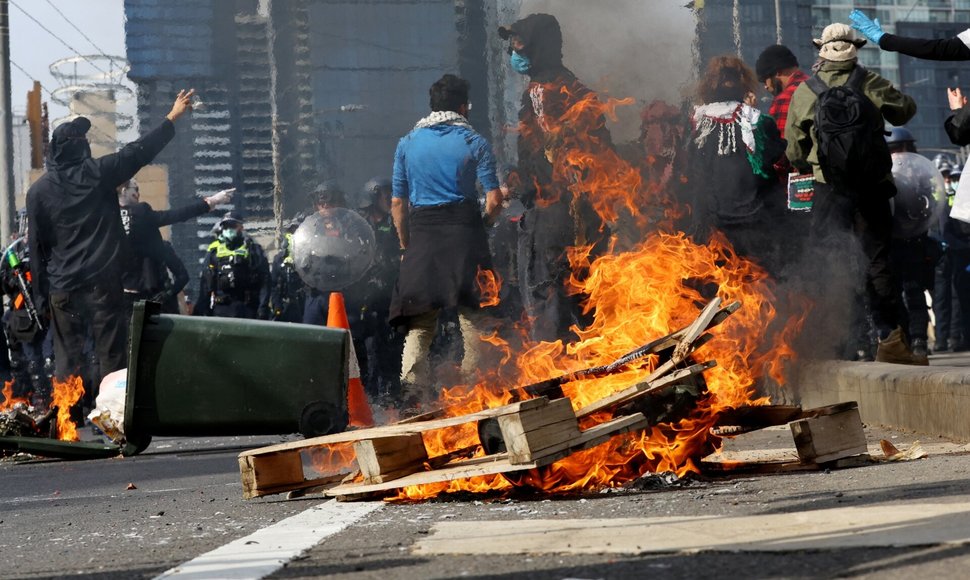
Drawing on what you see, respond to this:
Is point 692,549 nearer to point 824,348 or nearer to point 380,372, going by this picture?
point 824,348

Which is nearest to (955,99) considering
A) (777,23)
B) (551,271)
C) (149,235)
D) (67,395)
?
(551,271)

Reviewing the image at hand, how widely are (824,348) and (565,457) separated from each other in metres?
4.74

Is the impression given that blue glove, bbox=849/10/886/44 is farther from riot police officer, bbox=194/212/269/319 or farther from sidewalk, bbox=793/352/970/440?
riot police officer, bbox=194/212/269/319

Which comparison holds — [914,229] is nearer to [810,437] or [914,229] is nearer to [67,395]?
[67,395]

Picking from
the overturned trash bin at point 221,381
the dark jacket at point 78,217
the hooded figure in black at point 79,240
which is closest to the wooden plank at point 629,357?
the overturned trash bin at point 221,381

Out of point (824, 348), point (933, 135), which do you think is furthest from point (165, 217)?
point (933, 135)

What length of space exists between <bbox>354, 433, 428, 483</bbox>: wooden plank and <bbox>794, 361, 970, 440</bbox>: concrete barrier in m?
2.53

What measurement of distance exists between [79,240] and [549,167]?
12.4 ft

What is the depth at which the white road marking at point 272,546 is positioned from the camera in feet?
13.7

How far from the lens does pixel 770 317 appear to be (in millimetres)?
8727

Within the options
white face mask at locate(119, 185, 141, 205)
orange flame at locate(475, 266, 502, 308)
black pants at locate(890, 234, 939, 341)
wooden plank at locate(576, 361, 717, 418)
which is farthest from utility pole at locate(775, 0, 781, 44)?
wooden plank at locate(576, 361, 717, 418)

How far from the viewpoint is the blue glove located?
9.25m

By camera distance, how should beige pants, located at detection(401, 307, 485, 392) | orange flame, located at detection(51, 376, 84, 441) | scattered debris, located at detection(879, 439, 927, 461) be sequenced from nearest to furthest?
scattered debris, located at detection(879, 439, 927, 461)
beige pants, located at detection(401, 307, 485, 392)
orange flame, located at detection(51, 376, 84, 441)

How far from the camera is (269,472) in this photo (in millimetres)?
6250
